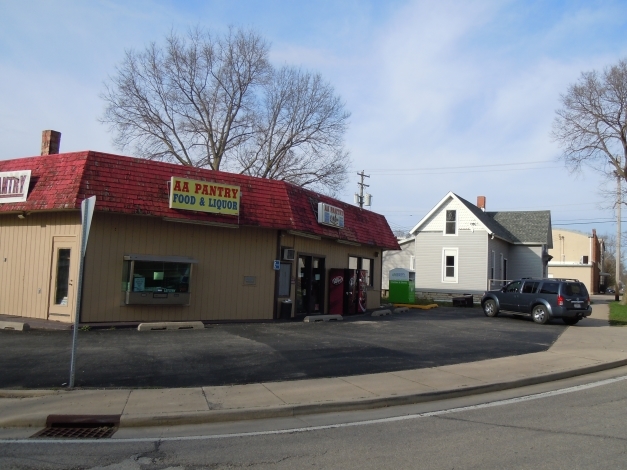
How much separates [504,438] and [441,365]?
5106 millimetres

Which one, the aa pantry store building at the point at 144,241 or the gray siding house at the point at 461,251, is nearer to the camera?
the aa pantry store building at the point at 144,241

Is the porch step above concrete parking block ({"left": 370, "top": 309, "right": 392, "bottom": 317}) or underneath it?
underneath

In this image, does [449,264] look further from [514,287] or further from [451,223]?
[514,287]

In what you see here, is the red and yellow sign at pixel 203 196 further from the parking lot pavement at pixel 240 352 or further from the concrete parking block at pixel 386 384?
the concrete parking block at pixel 386 384

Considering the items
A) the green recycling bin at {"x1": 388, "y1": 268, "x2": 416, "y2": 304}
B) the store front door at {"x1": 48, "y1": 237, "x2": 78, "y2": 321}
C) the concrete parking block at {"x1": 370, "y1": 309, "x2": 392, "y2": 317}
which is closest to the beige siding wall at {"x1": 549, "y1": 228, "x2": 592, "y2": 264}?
the green recycling bin at {"x1": 388, "y1": 268, "x2": 416, "y2": 304}

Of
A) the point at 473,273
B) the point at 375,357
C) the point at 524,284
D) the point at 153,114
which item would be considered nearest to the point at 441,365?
the point at 375,357

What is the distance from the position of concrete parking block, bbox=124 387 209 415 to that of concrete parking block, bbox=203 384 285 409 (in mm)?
153

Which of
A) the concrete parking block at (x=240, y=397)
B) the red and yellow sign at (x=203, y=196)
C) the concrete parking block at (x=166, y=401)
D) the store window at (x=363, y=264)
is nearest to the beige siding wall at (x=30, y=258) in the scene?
the red and yellow sign at (x=203, y=196)

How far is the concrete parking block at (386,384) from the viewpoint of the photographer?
9414mm

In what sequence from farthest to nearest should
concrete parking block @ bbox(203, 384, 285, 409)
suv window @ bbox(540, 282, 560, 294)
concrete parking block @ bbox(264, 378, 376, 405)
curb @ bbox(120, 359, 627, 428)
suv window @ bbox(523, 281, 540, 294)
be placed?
1. suv window @ bbox(523, 281, 540, 294)
2. suv window @ bbox(540, 282, 560, 294)
3. concrete parking block @ bbox(264, 378, 376, 405)
4. concrete parking block @ bbox(203, 384, 285, 409)
5. curb @ bbox(120, 359, 627, 428)

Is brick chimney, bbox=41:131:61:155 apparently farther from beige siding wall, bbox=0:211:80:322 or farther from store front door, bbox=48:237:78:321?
store front door, bbox=48:237:78:321

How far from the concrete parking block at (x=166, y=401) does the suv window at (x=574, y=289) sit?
17216mm

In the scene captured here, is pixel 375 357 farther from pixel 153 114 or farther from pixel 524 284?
pixel 153 114

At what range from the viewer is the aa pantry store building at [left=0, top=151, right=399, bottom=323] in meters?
15.8
